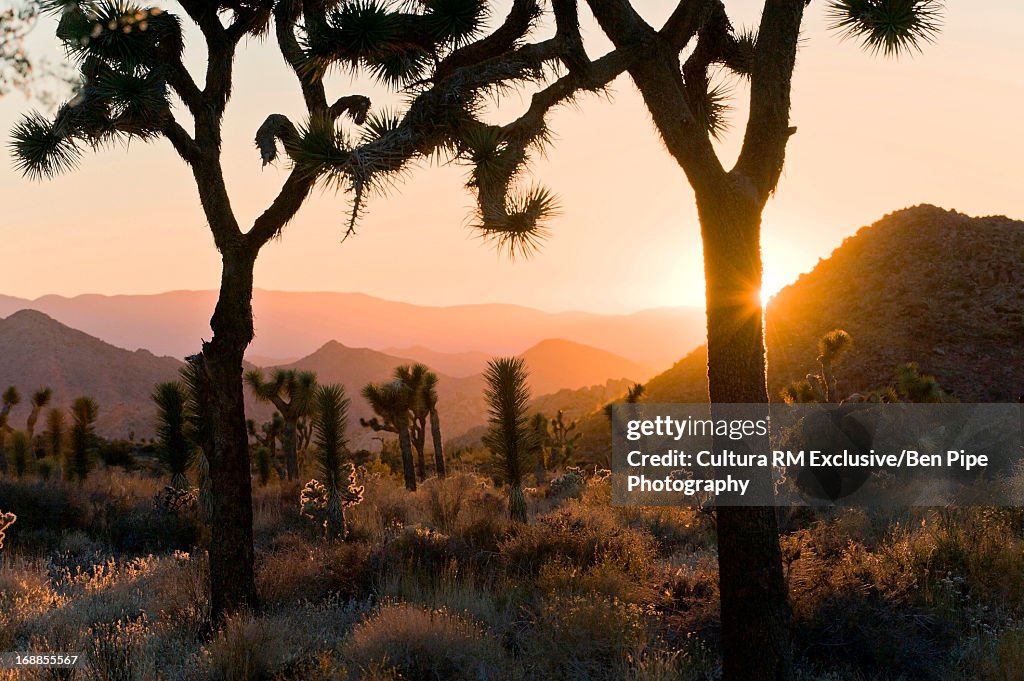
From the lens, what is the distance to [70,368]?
86.2 m

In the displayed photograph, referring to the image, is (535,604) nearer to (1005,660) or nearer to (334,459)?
(1005,660)

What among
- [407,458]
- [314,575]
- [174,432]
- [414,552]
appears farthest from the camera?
[407,458]

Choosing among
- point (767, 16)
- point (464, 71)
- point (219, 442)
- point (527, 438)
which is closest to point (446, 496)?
point (527, 438)

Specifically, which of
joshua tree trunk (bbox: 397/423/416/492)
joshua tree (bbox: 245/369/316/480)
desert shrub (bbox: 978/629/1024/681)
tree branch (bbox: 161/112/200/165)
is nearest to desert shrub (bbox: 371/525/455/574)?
tree branch (bbox: 161/112/200/165)

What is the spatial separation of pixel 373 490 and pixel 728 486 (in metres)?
13.1

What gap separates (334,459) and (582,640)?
817 centimetres

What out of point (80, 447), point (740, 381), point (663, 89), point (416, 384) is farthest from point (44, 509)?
point (663, 89)

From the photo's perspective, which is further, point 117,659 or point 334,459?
point 334,459

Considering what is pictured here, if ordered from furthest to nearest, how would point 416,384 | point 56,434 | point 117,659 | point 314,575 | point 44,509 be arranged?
point 56,434
point 416,384
point 44,509
point 314,575
point 117,659

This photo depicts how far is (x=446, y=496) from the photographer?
56.0ft

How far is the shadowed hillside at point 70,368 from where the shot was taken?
265 ft

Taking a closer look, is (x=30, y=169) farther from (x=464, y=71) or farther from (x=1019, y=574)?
(x=1019, y=574)

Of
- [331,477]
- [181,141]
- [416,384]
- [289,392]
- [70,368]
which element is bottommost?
[331,477]

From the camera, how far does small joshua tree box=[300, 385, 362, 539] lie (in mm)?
13469
